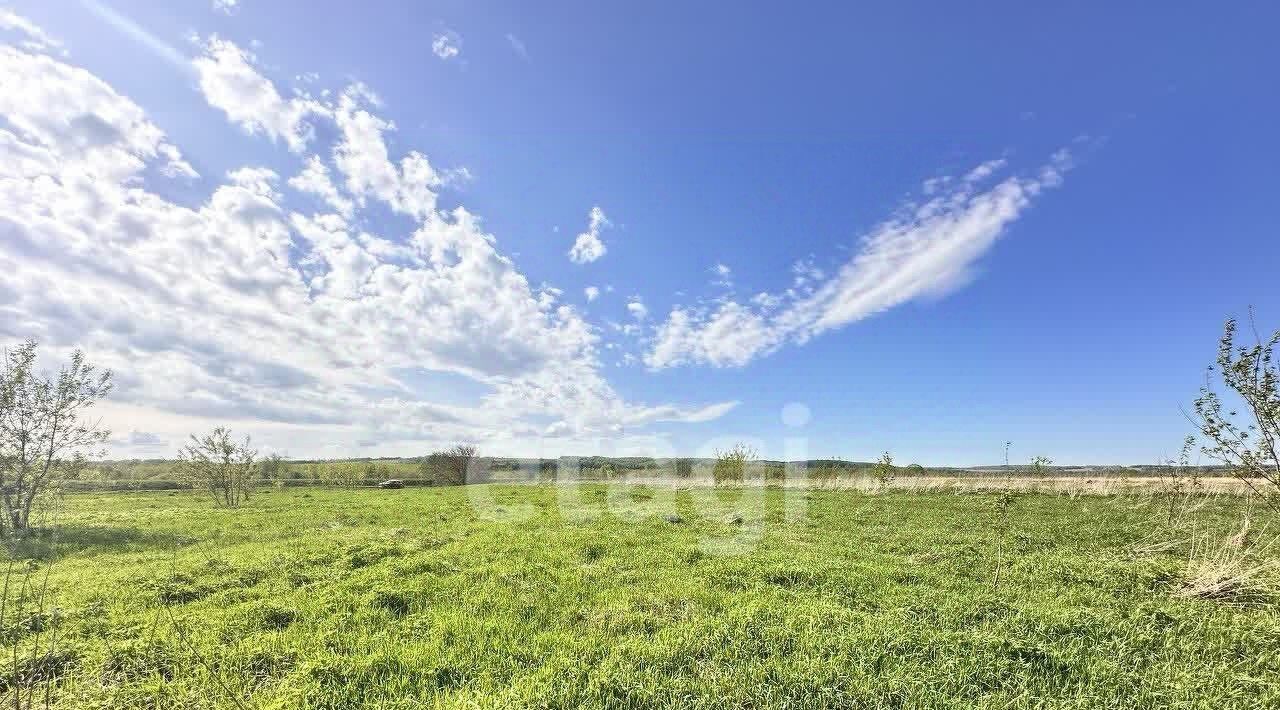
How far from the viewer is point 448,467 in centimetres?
5028

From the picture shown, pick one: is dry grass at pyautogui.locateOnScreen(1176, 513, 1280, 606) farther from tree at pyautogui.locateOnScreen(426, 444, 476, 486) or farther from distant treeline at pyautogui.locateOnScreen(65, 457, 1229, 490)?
tree at pyautogui.locateOnScreen(426, 444, 476, 486)

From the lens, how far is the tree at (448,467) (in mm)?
49656

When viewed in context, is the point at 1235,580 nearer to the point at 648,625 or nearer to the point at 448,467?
the point at 648,625

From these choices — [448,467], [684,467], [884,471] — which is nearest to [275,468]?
[448,467]

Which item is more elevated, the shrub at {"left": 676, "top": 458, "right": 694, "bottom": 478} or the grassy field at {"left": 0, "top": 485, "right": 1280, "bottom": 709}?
the grassy field at {"left": 0, "top": 485, "right": 1280, "bottom": 709}

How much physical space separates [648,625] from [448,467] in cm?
4870

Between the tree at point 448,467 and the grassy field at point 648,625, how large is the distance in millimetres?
38020

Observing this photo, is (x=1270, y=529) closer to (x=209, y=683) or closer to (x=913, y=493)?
(x=913, y=493)

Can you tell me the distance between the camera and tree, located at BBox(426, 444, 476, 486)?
49656 mm

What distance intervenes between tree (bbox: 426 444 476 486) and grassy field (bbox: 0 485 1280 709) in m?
38.0

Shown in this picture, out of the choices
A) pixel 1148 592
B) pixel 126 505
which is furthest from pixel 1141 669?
pixel 126 505

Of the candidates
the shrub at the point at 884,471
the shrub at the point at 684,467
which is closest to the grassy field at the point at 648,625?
the shrub at the point at 884,471

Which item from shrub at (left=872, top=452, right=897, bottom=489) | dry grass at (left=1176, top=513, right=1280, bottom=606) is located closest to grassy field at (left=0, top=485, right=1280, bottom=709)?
dry grass at (left=1176, top=513, right=1280, bottom=606)

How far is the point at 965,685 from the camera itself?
4660mm
